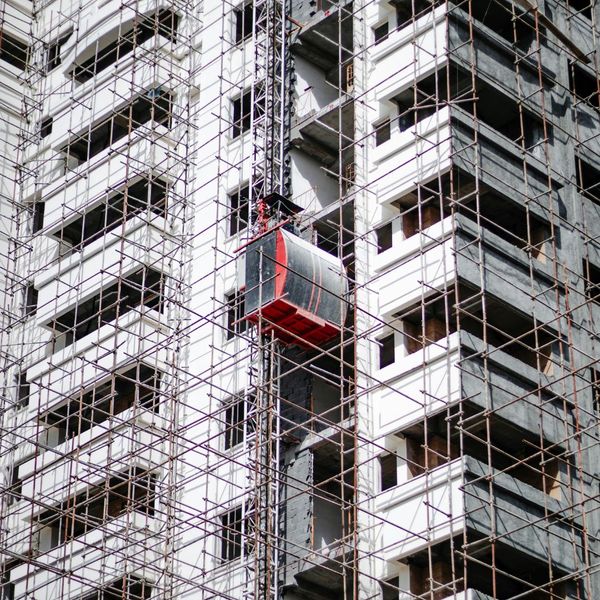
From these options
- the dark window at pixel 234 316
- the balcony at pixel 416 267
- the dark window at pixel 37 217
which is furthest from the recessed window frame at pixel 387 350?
the dark window at pixel 37 217

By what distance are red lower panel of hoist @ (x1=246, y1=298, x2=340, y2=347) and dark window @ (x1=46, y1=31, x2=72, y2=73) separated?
54.8 ft

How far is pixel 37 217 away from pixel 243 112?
7988 millimetres

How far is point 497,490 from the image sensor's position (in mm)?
33938

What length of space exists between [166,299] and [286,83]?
5.89 metres

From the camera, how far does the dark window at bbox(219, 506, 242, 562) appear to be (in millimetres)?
37000

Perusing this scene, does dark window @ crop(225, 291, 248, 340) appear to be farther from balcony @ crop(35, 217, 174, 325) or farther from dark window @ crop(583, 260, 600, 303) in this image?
dark window @ crop(583, 260, 600, 303)

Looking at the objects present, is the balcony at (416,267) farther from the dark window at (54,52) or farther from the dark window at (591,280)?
the dark window at (54,52)

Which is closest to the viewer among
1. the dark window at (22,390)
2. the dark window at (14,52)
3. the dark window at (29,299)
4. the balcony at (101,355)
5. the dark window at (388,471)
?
the dark window at (388,471)

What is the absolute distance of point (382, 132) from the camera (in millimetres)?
39531

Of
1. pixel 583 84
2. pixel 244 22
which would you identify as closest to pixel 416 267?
pixel 583 84

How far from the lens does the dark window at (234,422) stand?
38.1 meters

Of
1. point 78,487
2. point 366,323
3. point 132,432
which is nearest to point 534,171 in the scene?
point 366,323

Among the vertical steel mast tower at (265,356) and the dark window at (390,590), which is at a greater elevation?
the vertical steel mast tower at (265,356)

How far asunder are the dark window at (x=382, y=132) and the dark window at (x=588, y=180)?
4530 mm
